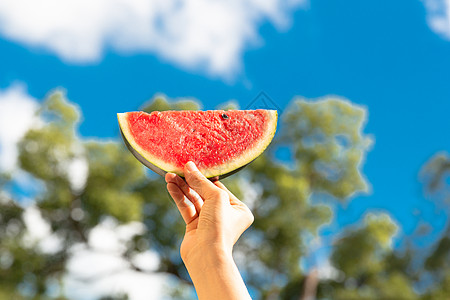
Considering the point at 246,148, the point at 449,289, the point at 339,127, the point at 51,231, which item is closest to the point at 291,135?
the point at 339,127

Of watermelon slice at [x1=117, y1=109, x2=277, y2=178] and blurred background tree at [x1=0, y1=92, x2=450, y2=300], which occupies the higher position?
blurred background tree at [x1=0, y1=92, x2=450, y2=300]

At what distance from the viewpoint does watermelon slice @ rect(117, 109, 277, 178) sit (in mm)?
2467

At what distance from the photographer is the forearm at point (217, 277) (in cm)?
172

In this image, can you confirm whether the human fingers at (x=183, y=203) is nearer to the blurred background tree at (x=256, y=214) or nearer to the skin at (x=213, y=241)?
the skin at (x=213, y=241)

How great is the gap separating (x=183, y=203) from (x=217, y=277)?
2.10 feet

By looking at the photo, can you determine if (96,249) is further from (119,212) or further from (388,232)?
(388,232)

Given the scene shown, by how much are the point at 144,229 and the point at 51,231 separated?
230 centimetres

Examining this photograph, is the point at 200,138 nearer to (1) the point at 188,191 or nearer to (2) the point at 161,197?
(1) the point at 188,191

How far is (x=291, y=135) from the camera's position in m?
14.3

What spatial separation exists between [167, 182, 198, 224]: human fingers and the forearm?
401mm

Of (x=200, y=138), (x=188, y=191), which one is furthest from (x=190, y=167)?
(x=200, y=138)

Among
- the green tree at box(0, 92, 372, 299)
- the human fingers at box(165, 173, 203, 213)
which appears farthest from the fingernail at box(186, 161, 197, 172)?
the green tree at box(0, 92, 372, 299)

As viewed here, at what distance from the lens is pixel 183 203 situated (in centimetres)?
235

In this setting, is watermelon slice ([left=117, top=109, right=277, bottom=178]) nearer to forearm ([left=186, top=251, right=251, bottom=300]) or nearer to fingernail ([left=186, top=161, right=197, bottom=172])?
fingernail ([left=186, top=161, right=197, bottom=172])
